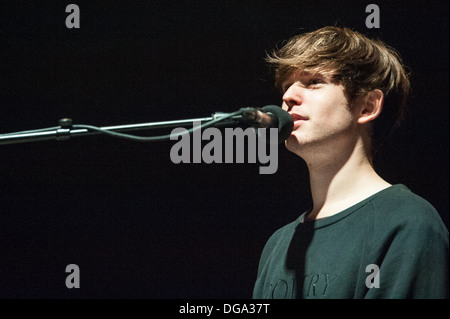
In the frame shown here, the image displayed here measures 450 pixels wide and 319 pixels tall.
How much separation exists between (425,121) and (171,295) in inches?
47.9

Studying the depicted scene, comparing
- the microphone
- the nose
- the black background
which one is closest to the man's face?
the nose

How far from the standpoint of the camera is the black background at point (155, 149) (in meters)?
2.19

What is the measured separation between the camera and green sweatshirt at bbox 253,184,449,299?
1.22 meters

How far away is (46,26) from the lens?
228cm

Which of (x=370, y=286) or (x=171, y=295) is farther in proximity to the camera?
(x=171, y=295)

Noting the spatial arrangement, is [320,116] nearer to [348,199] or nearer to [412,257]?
[348,199]

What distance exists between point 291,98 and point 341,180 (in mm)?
263

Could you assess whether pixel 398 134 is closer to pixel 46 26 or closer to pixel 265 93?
pixel 265 93

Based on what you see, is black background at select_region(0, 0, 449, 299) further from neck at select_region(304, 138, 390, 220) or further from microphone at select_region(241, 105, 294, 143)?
microphone at select_region(241, 105, 294, 143)

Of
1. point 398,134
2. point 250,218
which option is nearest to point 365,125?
point 398,134

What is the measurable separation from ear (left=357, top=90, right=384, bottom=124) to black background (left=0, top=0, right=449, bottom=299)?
612 mm

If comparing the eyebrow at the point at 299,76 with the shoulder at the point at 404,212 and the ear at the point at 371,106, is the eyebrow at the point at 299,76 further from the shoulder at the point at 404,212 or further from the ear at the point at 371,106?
the shoulder at the point at 404,212

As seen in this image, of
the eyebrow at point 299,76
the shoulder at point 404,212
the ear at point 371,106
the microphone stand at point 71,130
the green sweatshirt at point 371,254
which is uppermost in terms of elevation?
the eyebrow at point 299,76

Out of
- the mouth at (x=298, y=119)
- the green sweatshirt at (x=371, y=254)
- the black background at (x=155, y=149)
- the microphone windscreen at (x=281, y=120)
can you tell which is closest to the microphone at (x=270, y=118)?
the microphone windscreen at (x=281, y=120)
